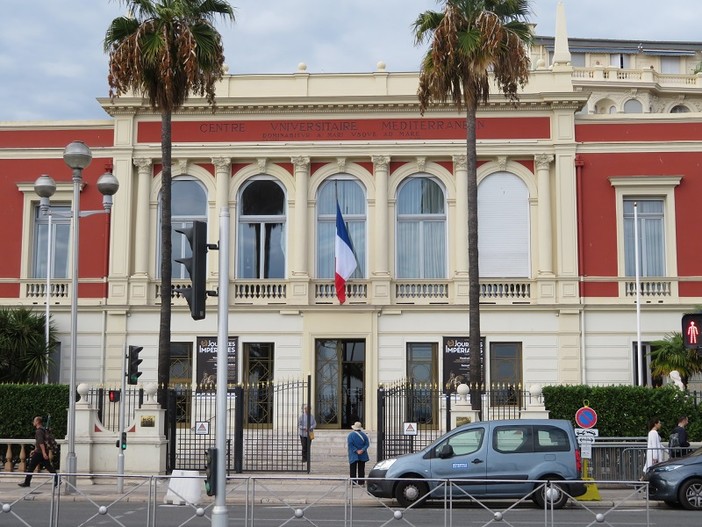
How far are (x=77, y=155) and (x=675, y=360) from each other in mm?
17810

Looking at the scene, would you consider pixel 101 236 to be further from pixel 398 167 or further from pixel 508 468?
pixel 508 468

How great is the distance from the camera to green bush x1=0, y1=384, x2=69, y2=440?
29219 millimetres

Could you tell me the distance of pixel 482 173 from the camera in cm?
3522

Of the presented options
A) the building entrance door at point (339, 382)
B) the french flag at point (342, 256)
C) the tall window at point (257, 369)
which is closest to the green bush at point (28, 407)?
the tall window at point (257, 369)

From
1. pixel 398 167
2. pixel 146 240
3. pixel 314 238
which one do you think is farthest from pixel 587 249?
pixel 146 240

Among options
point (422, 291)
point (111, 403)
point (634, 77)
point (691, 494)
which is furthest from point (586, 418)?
point (634, 77)

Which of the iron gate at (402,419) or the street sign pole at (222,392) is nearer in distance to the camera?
the street sign pole at (222,392)

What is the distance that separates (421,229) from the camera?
35.5 m

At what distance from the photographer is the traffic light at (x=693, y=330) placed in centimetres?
1326

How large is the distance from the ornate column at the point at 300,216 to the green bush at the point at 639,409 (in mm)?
10604

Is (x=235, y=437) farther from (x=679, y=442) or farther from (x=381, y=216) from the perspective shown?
(x=381, y=216)

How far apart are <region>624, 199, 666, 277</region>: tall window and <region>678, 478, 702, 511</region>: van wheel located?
15178mm

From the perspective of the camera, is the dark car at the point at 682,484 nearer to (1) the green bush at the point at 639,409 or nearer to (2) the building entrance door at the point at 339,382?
(1) the green bush at the point at 639,409

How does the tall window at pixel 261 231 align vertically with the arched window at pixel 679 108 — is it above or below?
below
